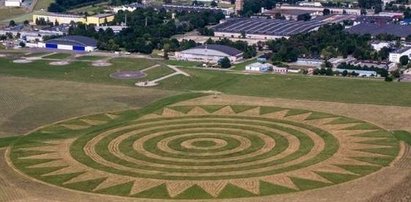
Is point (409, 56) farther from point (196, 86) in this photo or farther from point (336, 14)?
point (336, 14)

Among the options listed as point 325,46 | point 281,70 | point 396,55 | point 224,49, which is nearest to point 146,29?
point 224,49

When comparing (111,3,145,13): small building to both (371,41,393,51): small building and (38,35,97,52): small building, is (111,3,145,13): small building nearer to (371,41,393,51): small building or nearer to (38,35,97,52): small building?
(38,35,97,52): small building

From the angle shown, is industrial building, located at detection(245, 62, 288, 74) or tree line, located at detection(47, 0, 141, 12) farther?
tree line, located at detection(47, 0, 141, 12)

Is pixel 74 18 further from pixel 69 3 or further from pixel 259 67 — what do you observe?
pixel 259 67

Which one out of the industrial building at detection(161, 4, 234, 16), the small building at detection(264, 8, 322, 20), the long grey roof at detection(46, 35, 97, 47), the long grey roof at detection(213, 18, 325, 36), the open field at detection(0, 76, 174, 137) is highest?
the industrial building at detection(161, 4, 234, 16)

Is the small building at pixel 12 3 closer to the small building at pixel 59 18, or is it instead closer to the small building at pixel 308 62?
the small building at pixel 59 18

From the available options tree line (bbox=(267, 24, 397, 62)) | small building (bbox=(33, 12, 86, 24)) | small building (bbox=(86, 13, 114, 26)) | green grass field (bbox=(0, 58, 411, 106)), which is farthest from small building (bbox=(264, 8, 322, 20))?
green grass field (bbox=(0, 58, 411, 106))
